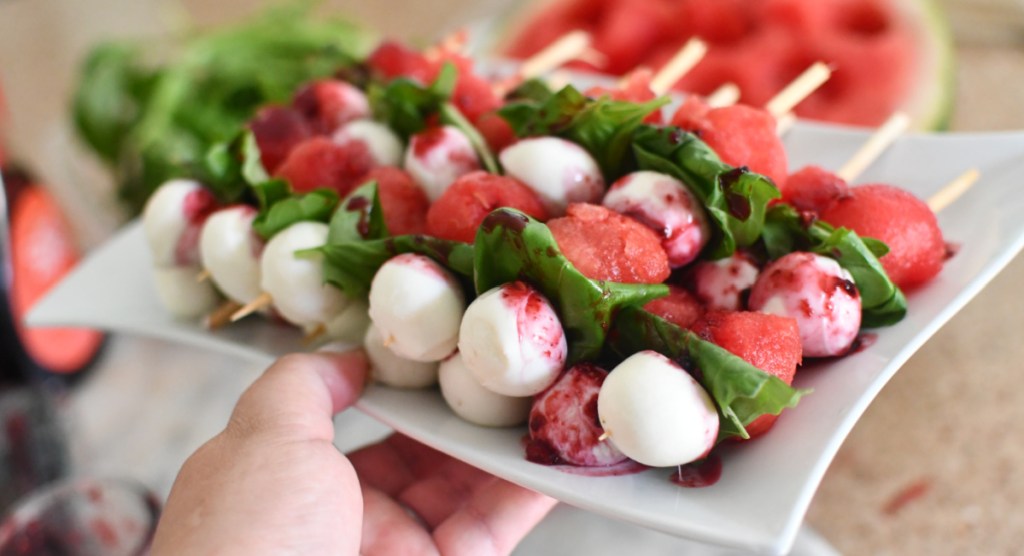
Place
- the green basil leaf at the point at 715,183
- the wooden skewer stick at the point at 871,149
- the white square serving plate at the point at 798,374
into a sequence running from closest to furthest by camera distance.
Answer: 1. the white square serving plate at the point at 798,374
2. the green basil leaf at the point at 715,183
3. the wooden skewer stick at the point at 871,149

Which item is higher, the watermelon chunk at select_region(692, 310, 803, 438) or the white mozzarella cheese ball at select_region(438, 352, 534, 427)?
the watermelon chunk at select_region(692, 310, 803, 438)

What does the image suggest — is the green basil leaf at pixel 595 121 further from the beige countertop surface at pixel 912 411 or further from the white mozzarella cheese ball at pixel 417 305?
the beige countertop surface at pixel 912 411

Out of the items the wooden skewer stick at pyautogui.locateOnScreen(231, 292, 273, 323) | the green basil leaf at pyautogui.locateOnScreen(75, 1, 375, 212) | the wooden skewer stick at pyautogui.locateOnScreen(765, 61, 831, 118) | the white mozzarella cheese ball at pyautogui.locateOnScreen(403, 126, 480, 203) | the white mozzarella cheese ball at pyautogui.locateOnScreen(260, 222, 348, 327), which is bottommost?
the green basil leaf at pyautogui.locateOnScreen(75, 1, 375, 212)

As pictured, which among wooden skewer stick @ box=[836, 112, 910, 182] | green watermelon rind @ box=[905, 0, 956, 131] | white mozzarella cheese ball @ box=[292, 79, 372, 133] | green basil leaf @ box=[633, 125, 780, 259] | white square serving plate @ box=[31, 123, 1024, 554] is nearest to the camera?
white square serving plate @ box=[31, 123, 1024, 554]

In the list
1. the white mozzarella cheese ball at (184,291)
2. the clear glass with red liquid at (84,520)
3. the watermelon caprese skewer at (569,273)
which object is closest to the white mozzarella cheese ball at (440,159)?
the watermelon caprese skewer at (569,273)

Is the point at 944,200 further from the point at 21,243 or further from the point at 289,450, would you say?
the point at 21,243

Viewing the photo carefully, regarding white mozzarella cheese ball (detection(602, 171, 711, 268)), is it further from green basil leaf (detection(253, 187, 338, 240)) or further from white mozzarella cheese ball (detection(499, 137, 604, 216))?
green basil leaf (detection(253, 187, 338, 240))

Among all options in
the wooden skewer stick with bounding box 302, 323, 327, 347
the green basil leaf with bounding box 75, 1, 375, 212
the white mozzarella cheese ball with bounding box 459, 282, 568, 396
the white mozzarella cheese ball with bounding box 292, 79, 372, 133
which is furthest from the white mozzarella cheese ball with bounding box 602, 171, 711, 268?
the green basil leaf with bounding box 75, 1, 375, 212
